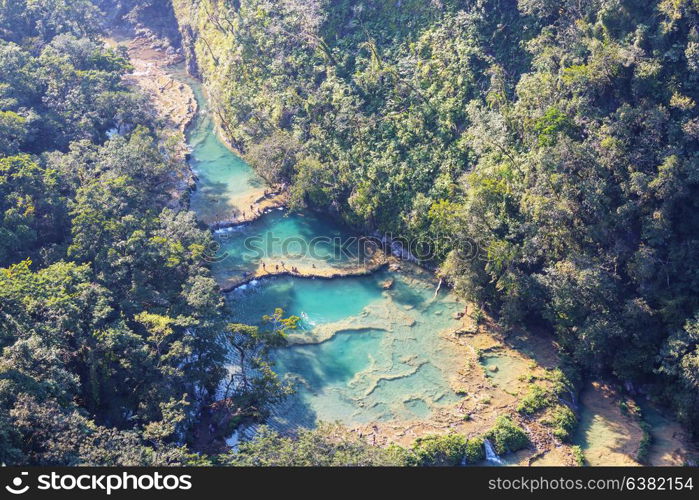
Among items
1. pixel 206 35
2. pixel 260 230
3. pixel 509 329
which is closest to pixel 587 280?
pixel 509 329

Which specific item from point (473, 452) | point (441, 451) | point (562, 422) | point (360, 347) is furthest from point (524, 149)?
point (441, 451)

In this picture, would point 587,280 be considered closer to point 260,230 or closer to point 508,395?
point 508,395

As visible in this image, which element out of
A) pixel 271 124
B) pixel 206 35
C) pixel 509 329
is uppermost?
pixel 206 35

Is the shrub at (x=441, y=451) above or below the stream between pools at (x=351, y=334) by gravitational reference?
below

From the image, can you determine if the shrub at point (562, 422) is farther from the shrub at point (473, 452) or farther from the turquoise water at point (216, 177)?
the turquoise water at point (216, 177)

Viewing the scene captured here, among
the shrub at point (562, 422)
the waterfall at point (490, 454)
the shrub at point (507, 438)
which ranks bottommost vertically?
the waterfall at point (490, 454)

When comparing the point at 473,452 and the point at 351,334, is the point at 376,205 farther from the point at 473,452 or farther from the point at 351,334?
the point at 473,452

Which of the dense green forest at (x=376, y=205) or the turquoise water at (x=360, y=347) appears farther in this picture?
the turquoise water at (x=360, y=347)

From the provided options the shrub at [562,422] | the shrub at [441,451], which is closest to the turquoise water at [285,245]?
the shrub at [441,451]
